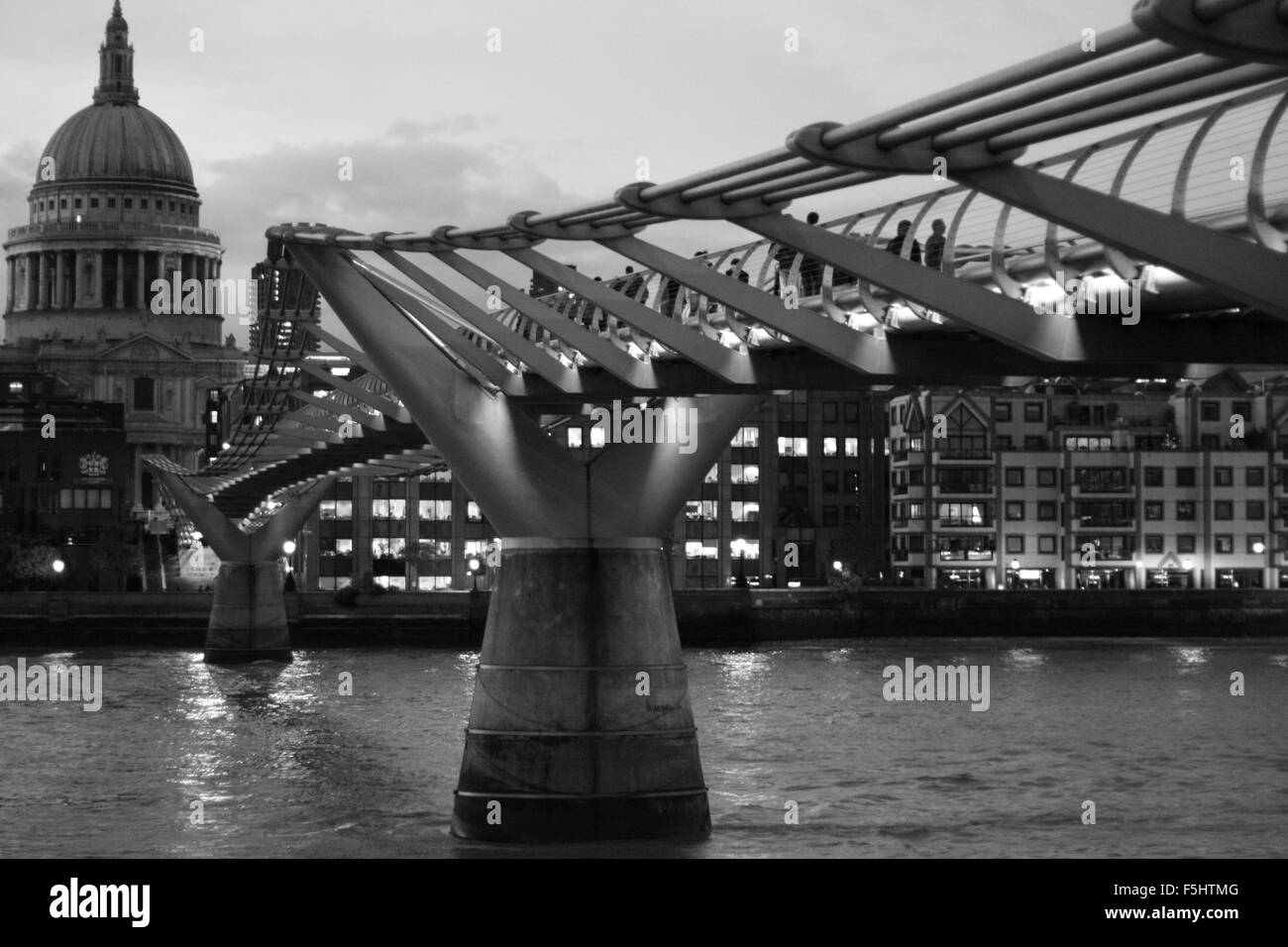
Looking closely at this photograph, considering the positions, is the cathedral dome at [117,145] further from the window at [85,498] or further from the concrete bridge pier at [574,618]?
the concrete bridge pier at [574,618]

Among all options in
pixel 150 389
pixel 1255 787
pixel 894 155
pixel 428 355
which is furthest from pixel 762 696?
pixel 150 389

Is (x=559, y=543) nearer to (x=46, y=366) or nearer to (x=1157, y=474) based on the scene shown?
(x=1157, y=474)

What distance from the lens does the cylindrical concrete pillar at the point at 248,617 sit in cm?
7112

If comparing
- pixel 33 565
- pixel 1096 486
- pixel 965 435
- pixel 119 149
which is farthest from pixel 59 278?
pixel 1096 486

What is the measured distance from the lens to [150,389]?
158 meters

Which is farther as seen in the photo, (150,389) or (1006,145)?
(150,389)

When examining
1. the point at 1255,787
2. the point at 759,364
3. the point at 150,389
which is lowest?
the point at 1255,787

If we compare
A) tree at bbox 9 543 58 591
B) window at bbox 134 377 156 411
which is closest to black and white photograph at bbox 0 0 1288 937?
tree at bbox 9 543 58 591

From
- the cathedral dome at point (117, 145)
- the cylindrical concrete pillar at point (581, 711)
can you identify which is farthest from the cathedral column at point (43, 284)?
the cylindrical concrete pillar at point (581, 711)

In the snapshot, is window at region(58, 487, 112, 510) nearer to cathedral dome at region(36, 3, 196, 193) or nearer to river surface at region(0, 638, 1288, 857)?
river surface at region(0, 638, 1288, 857)

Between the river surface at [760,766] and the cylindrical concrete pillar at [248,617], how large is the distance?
4.81 m
